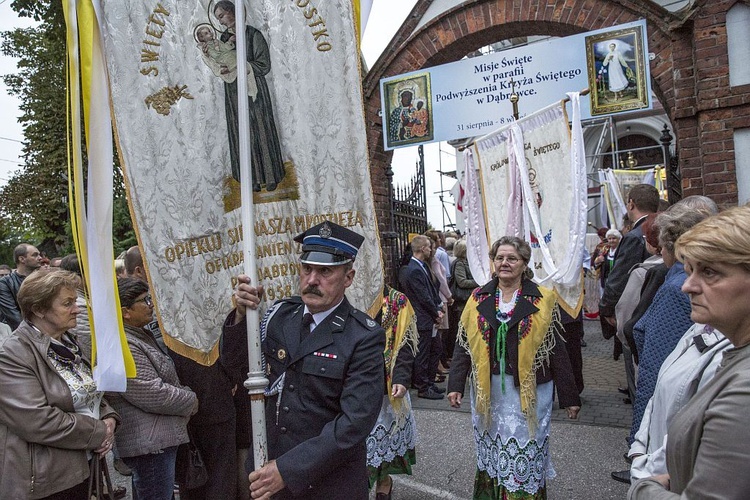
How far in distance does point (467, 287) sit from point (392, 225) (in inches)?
52.3

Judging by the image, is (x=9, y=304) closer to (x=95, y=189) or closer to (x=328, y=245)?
(x=95, y=189)

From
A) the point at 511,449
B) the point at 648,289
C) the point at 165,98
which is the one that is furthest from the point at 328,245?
the point at 648,289

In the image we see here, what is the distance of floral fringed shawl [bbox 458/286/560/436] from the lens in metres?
3.55

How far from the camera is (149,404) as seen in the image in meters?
2.91

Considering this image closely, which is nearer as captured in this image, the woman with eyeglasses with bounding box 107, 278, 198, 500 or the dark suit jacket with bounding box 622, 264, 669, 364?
the woman with eyeglasses with bounding box 107, 278, 198, 500

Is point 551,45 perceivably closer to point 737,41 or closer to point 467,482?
point 737,41

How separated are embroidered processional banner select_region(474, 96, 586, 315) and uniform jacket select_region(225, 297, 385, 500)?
2.68m

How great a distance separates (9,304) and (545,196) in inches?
229

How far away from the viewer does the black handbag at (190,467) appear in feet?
10.5

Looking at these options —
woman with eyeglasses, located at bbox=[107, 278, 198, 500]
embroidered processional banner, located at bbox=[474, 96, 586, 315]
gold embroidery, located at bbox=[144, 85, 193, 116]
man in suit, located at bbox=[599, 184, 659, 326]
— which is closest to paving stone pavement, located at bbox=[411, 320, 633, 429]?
man in suit, located at bbox=[599, 184, 659, 326]

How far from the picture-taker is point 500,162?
17.1 ft

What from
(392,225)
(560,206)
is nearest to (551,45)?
(560,206)

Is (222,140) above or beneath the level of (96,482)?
above

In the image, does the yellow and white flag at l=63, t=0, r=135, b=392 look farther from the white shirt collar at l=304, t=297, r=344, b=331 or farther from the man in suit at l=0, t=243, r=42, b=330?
the man in suit at l=0, t=243, r=42, b=330
